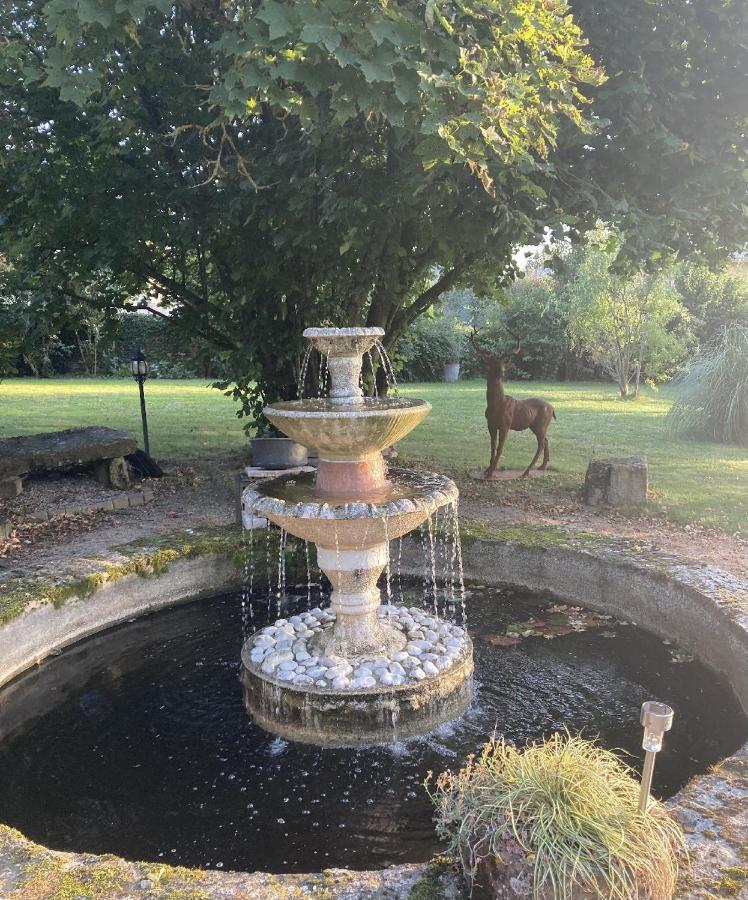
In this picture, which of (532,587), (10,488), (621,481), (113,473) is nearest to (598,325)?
(621,481)

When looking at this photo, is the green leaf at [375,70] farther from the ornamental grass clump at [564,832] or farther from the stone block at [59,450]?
the stone block at [59,450]

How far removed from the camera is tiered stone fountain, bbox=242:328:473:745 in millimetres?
4203

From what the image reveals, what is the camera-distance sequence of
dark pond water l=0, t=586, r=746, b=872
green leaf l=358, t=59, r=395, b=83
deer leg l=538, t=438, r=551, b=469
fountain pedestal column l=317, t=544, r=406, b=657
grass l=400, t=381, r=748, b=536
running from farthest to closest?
deer leg l=538, t=438, r=551, b=469 < grass l=400, t=381, r=748, b=536 < fountain pedestal column l=317, t=544, r=406, b=657 < green leaf l=358, t=59, r=395, b=83 < dark pond water l=0, t=586, r=746, b=872

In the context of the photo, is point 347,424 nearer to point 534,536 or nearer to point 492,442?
point 534,536

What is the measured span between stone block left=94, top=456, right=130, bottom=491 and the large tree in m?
2.08

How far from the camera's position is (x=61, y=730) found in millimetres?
4504

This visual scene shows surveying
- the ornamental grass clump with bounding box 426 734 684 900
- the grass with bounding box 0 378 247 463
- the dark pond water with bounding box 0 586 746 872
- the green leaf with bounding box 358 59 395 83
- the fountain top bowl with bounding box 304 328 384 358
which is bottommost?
the dark pond water with bounding box 0 586 746 872

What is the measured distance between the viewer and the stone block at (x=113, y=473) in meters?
9.41

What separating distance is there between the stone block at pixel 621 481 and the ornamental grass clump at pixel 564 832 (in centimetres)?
610

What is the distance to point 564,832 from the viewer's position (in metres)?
2.35

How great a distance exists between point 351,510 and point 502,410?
18.9ft

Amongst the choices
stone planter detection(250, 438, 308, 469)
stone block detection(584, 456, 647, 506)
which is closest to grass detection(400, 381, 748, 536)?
stone block detection(584, 456, 647, 506)

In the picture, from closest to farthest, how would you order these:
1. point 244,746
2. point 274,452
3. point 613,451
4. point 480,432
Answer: point 244,746, point 274,452, point 613,451, point 480,432

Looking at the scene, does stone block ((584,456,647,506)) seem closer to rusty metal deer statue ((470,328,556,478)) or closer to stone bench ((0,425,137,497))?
rusty metal deer statue ((470,328,556,478))
